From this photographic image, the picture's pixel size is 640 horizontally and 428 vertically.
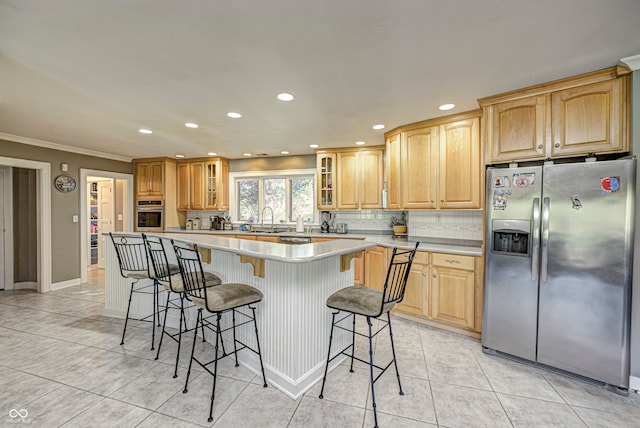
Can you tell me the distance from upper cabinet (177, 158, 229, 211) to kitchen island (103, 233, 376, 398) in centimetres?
351

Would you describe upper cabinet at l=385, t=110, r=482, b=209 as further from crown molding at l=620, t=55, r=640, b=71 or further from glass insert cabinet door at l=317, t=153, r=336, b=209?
glass insert cabinet door at l=317, t=153, r=336, b=209

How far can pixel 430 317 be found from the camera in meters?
3.12

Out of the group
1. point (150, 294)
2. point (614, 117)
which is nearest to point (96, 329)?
point (150, 294)

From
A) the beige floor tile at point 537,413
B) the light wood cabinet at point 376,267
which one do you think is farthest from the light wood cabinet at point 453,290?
the beige floor tile at point 537,413

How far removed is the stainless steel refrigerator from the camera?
200 cm

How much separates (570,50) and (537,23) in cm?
51

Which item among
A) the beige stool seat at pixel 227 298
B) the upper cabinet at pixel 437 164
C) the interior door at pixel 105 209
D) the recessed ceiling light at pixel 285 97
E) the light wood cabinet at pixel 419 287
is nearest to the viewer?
the beige stool seat at pixel 227 298

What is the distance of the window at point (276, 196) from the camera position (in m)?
5.39

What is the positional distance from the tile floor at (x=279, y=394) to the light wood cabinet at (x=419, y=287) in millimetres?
471

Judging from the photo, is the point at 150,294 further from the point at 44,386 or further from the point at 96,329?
the point at 44,386

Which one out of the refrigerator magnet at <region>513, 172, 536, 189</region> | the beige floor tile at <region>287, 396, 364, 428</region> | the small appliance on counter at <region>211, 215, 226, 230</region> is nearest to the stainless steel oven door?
the small appliance on counter at <region>211, 215, 226, 230</region>

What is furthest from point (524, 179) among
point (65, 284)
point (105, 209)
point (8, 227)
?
point (105, 209)

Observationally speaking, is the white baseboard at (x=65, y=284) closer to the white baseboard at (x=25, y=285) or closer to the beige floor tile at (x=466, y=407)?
the white baseboard at (x=25, y=285)

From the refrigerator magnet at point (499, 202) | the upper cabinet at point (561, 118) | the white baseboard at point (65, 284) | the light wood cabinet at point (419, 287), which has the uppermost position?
the upper cabinet at point (561, 118)
